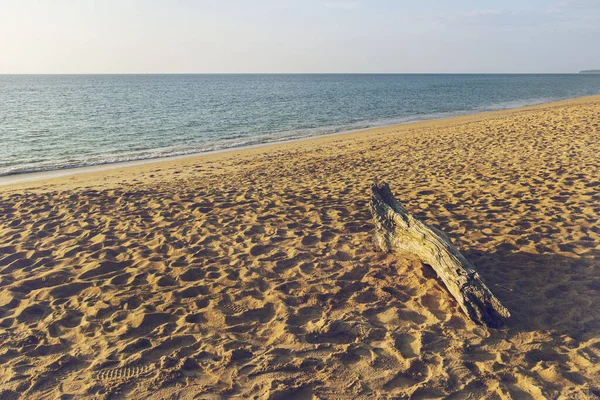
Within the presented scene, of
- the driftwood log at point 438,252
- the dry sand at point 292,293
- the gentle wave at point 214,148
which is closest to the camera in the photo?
the dry sand at point 292,293

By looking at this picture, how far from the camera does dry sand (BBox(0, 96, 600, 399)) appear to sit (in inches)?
142

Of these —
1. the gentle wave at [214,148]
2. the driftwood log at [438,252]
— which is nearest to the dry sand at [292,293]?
the driftwood log at [438,252]

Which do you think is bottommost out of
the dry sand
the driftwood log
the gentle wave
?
the gentle wave

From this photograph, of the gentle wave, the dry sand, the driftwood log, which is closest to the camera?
the dry sand

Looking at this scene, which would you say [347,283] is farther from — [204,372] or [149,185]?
[149,185]

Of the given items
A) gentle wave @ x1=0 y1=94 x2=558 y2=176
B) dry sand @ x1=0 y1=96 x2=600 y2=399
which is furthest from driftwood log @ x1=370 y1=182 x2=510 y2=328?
gentle wave @ x1=0 y1=94 x2=558 y2=176

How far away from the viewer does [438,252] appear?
491cm

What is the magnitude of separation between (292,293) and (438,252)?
5.69ft

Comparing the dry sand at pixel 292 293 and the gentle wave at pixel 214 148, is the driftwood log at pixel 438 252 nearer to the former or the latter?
the dry sand at pixel 292 293

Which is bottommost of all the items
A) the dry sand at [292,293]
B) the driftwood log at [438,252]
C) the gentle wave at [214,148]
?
the gentle wave at [214,148]

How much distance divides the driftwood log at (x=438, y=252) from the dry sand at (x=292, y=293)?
0.53 ft

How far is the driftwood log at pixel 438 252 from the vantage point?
169 inches

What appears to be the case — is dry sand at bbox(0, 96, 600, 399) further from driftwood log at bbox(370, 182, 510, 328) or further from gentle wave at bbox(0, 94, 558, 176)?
gentle wave at bbox(0, 94, 558, 176)

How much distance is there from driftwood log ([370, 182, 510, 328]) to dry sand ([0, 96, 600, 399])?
161mm
